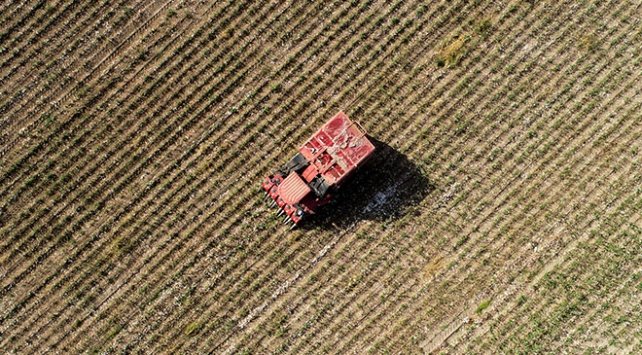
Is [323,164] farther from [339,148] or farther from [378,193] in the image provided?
[378,193]

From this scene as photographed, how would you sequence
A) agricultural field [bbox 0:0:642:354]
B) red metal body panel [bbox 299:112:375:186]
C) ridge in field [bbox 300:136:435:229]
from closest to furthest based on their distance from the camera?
red metal body panel [bbox 299:112:375:186], agricultural field [bbox 0:0:642:354], ridge in field [bbox 300:136:435:229]

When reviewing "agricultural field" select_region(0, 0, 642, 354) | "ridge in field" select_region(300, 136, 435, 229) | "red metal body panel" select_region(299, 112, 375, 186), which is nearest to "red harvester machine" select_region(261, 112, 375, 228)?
"red metal body panel" select_region(299, 112, 375, 186)

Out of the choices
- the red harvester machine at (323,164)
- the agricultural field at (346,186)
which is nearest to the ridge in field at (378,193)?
the agricultural field at (346,186)

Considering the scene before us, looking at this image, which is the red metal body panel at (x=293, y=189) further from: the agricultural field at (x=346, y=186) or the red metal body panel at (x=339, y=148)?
the agricultural field at (x=346, y=186)

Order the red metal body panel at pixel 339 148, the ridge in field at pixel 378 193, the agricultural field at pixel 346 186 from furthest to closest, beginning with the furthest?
the ridge in field at pixel 378 193 < the agricultural field at pixel 346 186 < the red metal body panel at pixel 339 148

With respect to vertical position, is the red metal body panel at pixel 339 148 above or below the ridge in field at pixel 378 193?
above

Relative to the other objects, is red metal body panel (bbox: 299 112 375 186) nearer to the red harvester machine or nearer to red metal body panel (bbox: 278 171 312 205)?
the red harvester machine
